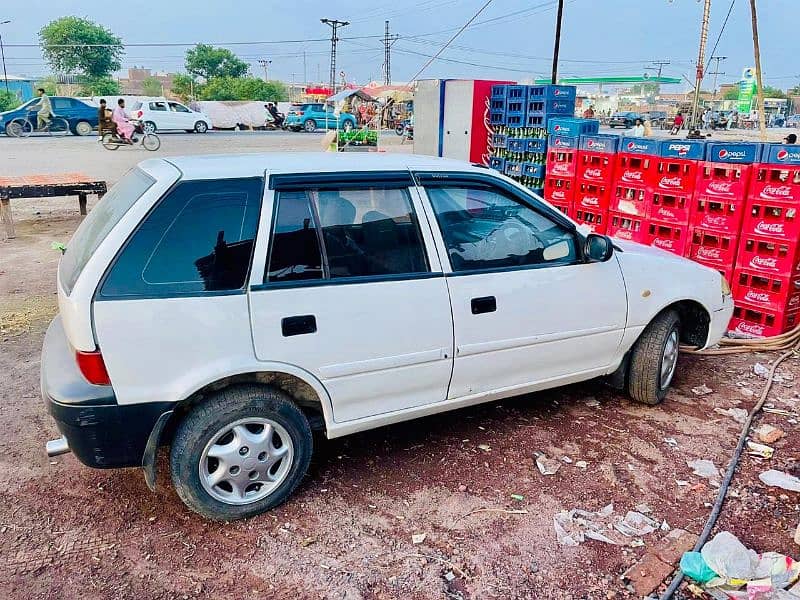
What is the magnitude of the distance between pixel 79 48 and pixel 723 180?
7657 centimetres

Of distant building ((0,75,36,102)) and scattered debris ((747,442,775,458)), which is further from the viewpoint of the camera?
distant building ((0,75,36,102))

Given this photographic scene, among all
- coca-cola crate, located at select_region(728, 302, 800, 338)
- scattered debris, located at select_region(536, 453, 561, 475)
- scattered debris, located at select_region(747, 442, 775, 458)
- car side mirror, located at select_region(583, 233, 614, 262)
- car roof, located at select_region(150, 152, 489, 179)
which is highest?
car roof, located at select_region(150, 152, 489, 179)

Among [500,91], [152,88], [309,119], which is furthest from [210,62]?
[500,91]

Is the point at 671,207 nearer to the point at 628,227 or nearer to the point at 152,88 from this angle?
the point at 628,227

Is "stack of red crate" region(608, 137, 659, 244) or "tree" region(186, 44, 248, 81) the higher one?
"tree" region(186, 44, 248, 81)

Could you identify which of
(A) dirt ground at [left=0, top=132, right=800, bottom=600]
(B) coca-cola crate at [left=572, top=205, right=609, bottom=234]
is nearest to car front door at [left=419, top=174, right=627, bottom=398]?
(A) dirt ground at [left=0, top=132, right=800, bottom=600]

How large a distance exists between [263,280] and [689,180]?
4950mm

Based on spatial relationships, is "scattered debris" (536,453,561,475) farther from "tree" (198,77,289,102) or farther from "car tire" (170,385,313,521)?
"tree" (198,77,289,102)

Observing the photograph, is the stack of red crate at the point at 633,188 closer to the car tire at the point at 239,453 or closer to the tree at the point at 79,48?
the car tire at the point at 239,453

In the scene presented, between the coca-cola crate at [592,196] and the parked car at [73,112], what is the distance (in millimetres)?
29244

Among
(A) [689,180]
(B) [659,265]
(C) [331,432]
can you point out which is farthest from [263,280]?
(A) [689,180]

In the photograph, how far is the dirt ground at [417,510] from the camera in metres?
2.95

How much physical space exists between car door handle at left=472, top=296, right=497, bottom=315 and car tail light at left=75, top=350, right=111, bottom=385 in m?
1.88

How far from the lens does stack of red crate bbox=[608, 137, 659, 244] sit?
22.6 ft
